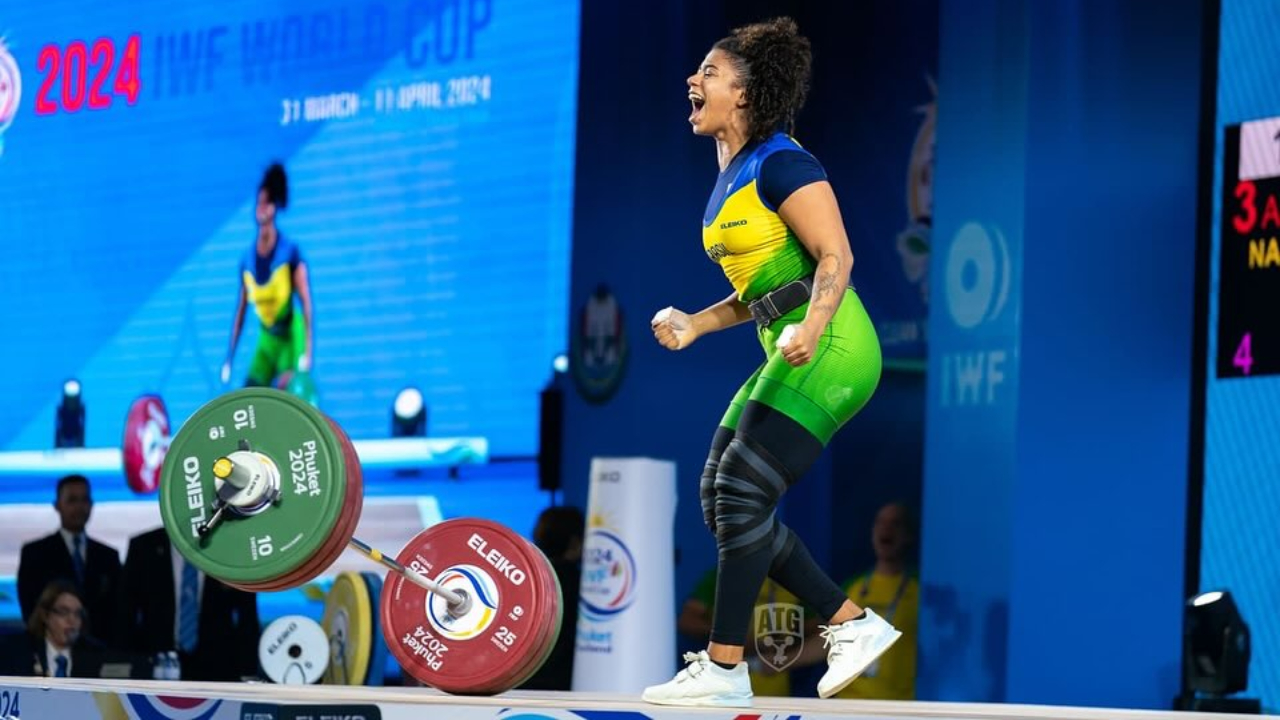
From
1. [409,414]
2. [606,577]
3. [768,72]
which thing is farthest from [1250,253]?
[409,414]

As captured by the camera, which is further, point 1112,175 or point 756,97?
point 1112,175

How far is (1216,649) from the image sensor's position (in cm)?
426

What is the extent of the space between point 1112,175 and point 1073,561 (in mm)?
1177

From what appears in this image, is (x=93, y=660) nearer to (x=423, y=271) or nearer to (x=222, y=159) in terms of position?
(x=423, y=271)

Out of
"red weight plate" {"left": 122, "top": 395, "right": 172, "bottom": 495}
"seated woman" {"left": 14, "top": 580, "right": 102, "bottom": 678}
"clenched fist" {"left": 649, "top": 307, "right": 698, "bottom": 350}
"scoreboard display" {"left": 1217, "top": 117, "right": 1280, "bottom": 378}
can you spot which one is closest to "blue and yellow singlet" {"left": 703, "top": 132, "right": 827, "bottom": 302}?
"clenched fist" {"left": 649, "top": 307, "right": 698, "bottom": 350}

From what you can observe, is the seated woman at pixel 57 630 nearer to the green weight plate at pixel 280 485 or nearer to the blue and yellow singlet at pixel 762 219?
the green weight plate at pixel 280 485

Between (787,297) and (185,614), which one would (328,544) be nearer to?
(787,297)

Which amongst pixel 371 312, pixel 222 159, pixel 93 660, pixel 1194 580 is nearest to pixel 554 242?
pixel 371 312

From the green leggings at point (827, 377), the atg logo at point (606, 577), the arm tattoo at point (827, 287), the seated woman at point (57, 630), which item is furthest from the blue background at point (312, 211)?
the arm tattoo at point (827, 287)

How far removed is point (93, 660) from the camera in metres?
6.73

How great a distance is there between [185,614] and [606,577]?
219 centimetres

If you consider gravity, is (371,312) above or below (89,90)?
below

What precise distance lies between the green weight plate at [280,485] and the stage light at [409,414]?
4.18 metres

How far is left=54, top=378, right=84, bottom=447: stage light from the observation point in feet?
29.1
